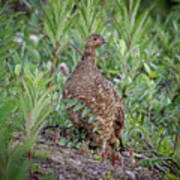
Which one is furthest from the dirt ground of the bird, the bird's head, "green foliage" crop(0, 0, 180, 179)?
the bird's head

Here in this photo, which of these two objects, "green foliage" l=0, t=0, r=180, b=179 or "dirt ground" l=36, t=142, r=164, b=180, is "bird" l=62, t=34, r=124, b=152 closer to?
"green foliage" l=0, t=0, r=180, b=179

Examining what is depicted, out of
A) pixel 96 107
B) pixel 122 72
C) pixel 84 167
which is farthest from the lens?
pixel 122 72

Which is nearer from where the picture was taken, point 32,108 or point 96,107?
point 32,108

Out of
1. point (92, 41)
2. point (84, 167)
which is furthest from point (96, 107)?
point (92, 41)

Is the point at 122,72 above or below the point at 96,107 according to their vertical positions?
above

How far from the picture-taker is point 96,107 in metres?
2.17

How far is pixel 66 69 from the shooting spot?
3.29 meters

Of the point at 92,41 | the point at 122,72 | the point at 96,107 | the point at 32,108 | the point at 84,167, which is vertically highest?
the point at 92,41

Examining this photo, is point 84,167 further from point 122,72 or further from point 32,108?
point 122,72

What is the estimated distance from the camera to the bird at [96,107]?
7.15ft

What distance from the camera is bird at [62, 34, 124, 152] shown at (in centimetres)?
218

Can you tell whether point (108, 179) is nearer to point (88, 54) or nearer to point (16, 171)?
point (16, 171)

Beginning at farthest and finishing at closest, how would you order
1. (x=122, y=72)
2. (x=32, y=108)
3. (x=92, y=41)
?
(x=122, y=72) < (x=92, y=41) < (x=32, y=108)

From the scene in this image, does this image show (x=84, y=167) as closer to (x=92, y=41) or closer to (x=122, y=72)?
(x=92, y=41)
